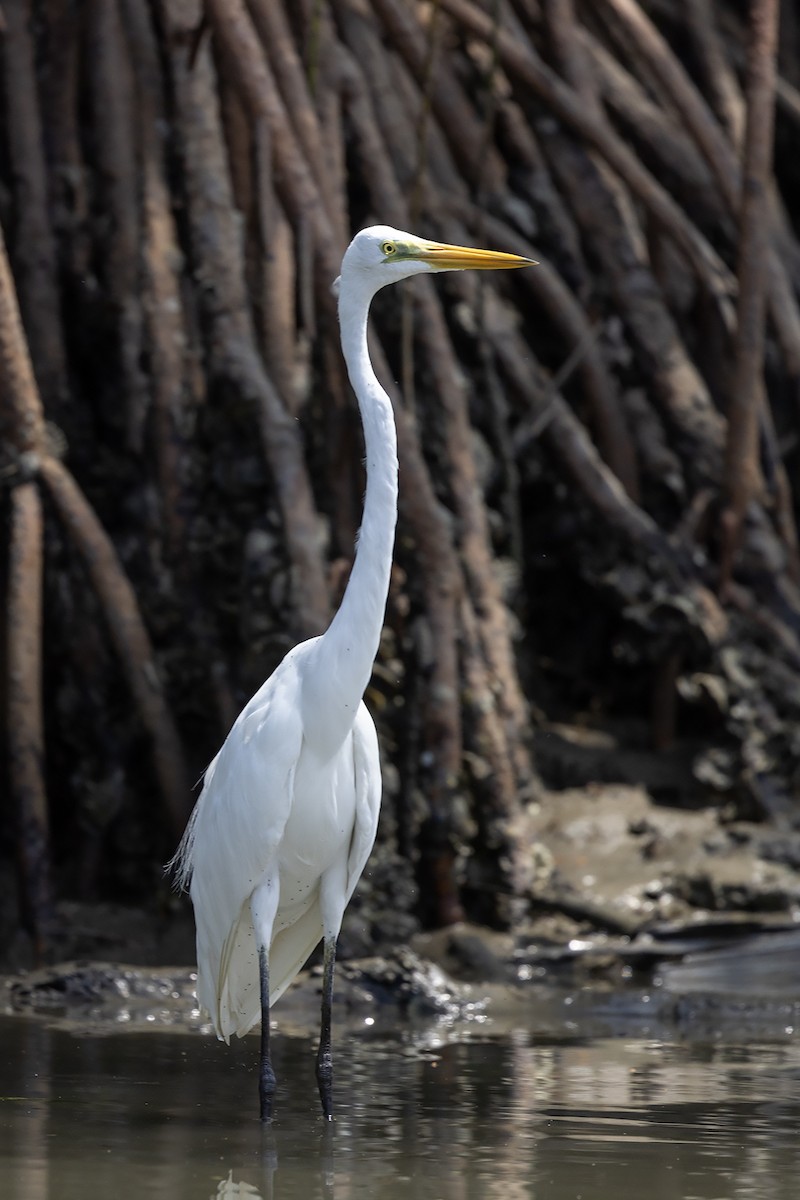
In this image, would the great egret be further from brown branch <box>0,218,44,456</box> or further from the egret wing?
brown branch <box>0,218,44,456</box>

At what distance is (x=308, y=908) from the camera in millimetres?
4418

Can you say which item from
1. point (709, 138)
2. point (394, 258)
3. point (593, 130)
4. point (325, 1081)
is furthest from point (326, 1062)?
point (709, 138)

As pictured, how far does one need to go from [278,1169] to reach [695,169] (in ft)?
17.7

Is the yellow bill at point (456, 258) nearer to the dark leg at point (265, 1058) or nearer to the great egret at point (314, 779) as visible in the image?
the great egret at point (314, 779)

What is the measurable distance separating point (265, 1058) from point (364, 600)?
3.43 feet

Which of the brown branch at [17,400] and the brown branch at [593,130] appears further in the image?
the brown branch at [593,130]

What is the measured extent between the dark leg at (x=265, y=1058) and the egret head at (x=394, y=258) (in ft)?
5.35

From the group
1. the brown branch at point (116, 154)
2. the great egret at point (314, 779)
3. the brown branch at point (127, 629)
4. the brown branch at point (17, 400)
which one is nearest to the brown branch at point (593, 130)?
the brown branch at point (116, 154)

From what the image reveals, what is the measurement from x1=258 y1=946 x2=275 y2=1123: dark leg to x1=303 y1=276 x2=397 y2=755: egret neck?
526 millimetres

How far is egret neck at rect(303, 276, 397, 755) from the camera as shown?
13.1 ft

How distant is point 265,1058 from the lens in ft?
12.5

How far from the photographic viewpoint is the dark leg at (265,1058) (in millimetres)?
3725

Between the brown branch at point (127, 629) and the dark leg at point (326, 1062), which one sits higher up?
the brown branch at point (127, 629)

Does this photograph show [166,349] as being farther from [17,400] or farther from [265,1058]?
[265,1058]
